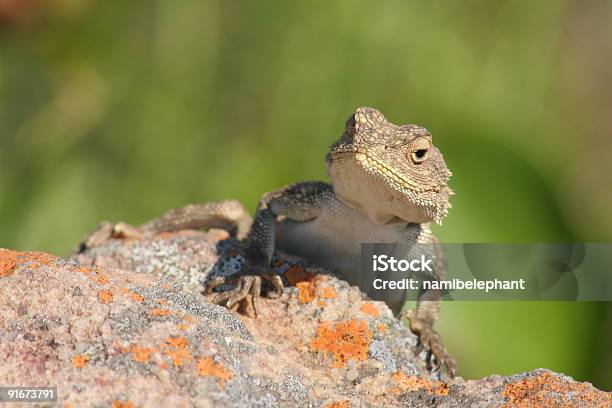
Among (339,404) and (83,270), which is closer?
(339,404)

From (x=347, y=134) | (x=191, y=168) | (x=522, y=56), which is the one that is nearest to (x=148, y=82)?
(x=191, y=168)

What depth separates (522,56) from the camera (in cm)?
868

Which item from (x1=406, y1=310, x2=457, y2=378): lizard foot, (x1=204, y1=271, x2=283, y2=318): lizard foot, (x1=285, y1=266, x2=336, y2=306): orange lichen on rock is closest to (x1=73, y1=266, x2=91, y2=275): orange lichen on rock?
(x1=204, y1=271, x2=283, y2=318): lizard foot

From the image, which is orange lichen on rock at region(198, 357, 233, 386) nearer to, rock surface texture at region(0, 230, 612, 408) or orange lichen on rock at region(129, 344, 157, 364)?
rock surface texture at region(0, 230, 612, 408)

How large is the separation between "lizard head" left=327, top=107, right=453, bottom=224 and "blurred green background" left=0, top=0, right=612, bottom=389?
3092 millimetres

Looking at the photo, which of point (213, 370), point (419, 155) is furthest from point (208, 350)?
point (419, 155)

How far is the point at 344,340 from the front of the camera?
13.3 feet

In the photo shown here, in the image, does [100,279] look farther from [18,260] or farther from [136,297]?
[18,260]

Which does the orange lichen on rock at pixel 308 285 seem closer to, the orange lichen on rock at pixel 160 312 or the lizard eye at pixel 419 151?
the lizard eye at pixel 419 151

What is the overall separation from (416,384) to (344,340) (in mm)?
434

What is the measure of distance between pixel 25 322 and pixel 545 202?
598cm

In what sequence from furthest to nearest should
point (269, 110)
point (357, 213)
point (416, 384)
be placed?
point (269, 110)
point (357, 213)
point (416, 384)

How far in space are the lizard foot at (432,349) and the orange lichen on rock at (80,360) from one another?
2049mm

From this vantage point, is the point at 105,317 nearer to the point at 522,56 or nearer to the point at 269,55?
the point at 269,55
